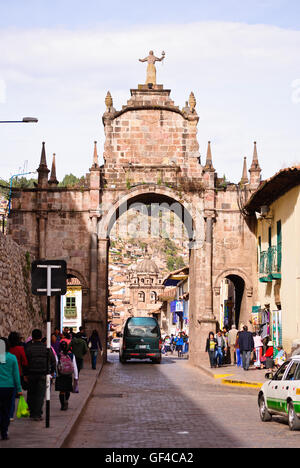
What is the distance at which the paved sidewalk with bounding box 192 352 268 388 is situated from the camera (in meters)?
23.4

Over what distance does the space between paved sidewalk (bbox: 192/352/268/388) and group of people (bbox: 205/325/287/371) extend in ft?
1.26

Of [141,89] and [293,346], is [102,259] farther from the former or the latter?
[293,346]

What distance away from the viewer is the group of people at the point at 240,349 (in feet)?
92.5

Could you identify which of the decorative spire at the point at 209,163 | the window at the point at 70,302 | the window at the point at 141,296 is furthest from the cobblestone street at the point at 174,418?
the window at the point at 141,296

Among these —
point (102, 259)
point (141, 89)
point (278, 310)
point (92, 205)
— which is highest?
point (141, 89)

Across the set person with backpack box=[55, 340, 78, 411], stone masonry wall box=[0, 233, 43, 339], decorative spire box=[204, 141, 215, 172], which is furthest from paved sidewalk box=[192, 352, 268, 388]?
decorative spire box=[204, 141, 215, 172]

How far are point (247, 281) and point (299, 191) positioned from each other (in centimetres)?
973

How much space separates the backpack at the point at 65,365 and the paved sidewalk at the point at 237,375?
26.8 ft

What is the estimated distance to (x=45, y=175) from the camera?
118ft

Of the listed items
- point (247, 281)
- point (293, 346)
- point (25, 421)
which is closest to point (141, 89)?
point (247, 281)

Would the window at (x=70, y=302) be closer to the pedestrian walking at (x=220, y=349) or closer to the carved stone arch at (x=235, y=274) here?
the carved stone arch at (x=235, y=274)

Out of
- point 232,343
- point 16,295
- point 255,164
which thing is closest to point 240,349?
point 232,343

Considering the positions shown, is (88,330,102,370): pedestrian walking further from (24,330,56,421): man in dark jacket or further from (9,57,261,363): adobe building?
(24,330,56,421): man in dark jacket

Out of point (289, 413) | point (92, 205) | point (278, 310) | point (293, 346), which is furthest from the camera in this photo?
point (92, 205)
